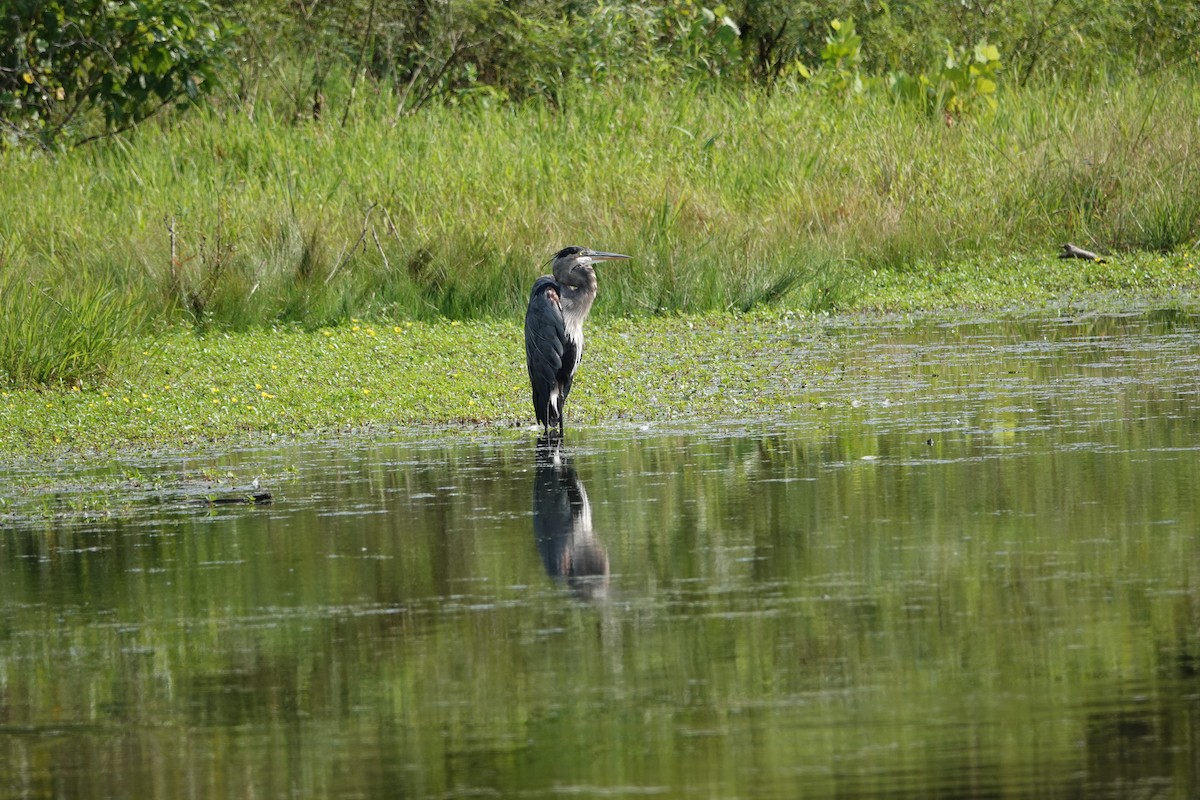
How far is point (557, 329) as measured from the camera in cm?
1025

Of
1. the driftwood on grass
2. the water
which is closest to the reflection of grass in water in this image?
the water

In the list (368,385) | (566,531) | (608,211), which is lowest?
(566,531)

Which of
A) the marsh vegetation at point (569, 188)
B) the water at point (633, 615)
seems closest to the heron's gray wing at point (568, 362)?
the water at point (633, 615)

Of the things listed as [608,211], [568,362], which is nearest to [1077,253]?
[608,211]

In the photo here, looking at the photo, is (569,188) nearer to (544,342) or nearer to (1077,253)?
(1077,253)

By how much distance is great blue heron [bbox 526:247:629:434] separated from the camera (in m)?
9.93

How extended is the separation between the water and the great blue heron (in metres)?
0.38

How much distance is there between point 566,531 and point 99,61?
13931 mm

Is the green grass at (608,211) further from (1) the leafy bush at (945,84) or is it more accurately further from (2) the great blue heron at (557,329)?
(2) the great blue heron at (557,329)

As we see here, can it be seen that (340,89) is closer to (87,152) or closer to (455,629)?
(87,152)

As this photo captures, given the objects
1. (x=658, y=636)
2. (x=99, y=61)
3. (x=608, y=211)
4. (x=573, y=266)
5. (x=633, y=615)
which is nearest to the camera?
(x=658, y=636)

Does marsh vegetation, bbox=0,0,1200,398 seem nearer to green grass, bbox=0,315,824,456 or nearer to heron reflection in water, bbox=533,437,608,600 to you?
green grass, bbox=0,315,824,456

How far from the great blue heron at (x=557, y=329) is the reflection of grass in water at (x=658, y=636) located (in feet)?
5.81

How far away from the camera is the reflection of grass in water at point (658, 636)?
4.39 metres
